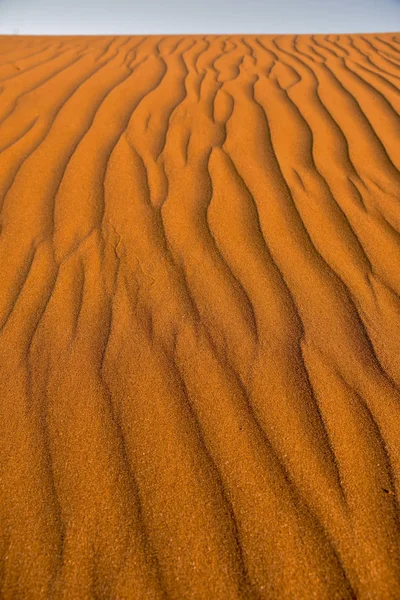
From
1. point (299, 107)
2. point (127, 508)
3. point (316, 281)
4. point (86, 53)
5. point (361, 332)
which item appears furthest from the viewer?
point (86, 53)

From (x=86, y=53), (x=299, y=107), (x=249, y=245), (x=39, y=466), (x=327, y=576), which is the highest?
(x=86, y=53)

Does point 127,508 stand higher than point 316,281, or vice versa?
point 316,281

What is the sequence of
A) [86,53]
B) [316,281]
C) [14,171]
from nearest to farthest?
[316,281] → [14,171] → [86,53]

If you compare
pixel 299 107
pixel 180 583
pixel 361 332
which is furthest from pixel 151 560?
pixel 299 107

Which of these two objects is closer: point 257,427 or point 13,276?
point 257,427

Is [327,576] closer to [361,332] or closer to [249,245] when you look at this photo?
[361,332]

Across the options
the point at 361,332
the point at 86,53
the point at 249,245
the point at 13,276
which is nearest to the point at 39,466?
the point at 13,276

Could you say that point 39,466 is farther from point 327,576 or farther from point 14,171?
point 14,171
